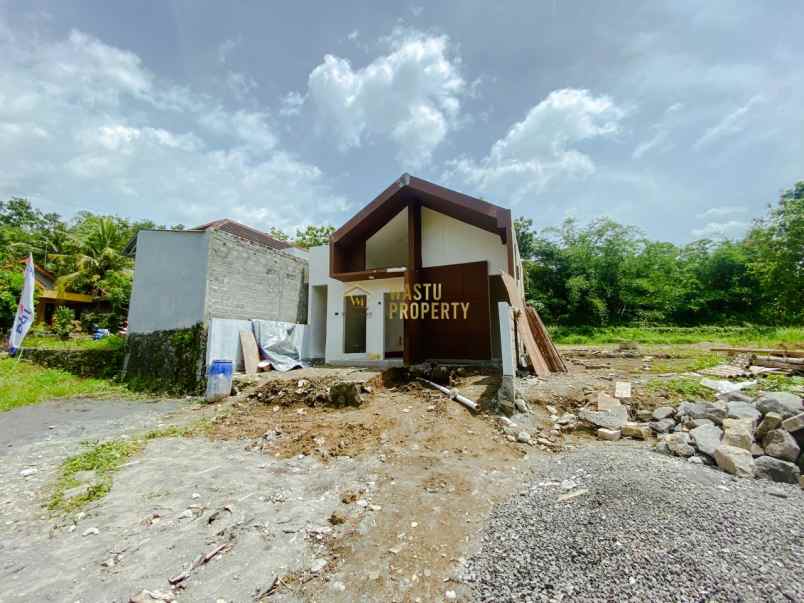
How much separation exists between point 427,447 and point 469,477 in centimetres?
92

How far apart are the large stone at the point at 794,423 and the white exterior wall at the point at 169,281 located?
10613 millimetres

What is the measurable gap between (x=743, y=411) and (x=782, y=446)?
2.57 feet

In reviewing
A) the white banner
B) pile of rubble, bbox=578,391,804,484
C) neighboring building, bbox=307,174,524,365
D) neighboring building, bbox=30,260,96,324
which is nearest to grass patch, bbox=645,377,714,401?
pile of rubble, bbox=578,391,804,484

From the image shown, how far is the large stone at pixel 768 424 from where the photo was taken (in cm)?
337

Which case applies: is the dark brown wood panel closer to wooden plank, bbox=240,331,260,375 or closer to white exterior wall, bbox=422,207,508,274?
white exterior wall, bbox=422,207,508,274

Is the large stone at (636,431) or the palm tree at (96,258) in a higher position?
the palm tree at (96,258)

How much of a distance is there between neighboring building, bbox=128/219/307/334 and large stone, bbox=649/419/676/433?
9541 mm

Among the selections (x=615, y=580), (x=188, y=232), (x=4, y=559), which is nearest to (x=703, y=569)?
(x=615, y=580)

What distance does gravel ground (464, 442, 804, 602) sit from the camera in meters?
1.77

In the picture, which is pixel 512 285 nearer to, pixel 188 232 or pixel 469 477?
pixel 469 477

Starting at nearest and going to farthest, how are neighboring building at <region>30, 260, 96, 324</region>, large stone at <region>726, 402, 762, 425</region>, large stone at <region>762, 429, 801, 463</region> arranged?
large stone at <region>762, 429, 801, 463</region> → large stone at <region>726, 402, 762, 425</region> → neighboring building at <region>30, 260, 96, 324</region>

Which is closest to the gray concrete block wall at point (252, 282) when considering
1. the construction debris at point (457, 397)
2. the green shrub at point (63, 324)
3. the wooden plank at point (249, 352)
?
the wooden plank at point (249, 352)

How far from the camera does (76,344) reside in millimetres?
11977

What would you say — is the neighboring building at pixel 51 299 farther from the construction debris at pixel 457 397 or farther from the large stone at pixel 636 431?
the large stone at pixel 636 431
